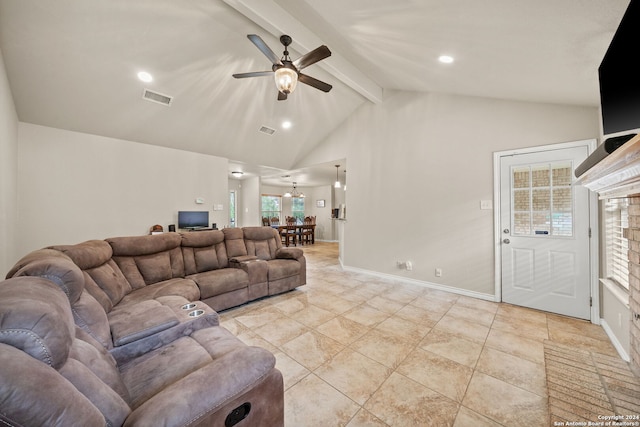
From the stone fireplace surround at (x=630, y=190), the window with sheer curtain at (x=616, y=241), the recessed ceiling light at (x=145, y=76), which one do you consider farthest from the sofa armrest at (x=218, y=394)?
the recessed ceiling light at (x=145, y=76)

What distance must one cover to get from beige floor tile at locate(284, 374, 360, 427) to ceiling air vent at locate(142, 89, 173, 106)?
425cm

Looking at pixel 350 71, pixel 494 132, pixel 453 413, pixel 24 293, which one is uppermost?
pixel 350 71

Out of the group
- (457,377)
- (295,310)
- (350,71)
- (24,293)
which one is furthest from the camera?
(350,71)

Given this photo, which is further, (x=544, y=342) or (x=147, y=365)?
(x=544, y=342)

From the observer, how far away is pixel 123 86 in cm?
339

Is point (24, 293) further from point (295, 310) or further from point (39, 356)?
point (295, 310)

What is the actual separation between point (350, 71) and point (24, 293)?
417 centimetres

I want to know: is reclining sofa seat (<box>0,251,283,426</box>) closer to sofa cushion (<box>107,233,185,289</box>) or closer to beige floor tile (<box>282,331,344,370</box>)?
beige floor tile (<box>282,331,344,370</box>)

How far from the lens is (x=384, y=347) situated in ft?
7.62

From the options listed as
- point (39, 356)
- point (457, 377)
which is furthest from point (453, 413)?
point (39, 356)

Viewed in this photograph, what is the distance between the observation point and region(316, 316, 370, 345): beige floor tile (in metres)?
2.48

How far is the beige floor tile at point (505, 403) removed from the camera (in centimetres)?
153

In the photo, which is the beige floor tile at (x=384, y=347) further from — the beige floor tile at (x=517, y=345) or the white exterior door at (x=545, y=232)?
the white exterior door at (x=545, y=232)

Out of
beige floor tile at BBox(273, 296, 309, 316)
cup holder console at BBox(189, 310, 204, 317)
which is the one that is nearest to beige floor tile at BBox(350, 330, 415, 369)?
beige floor tile at BBox(273, 296, 309, 316)
